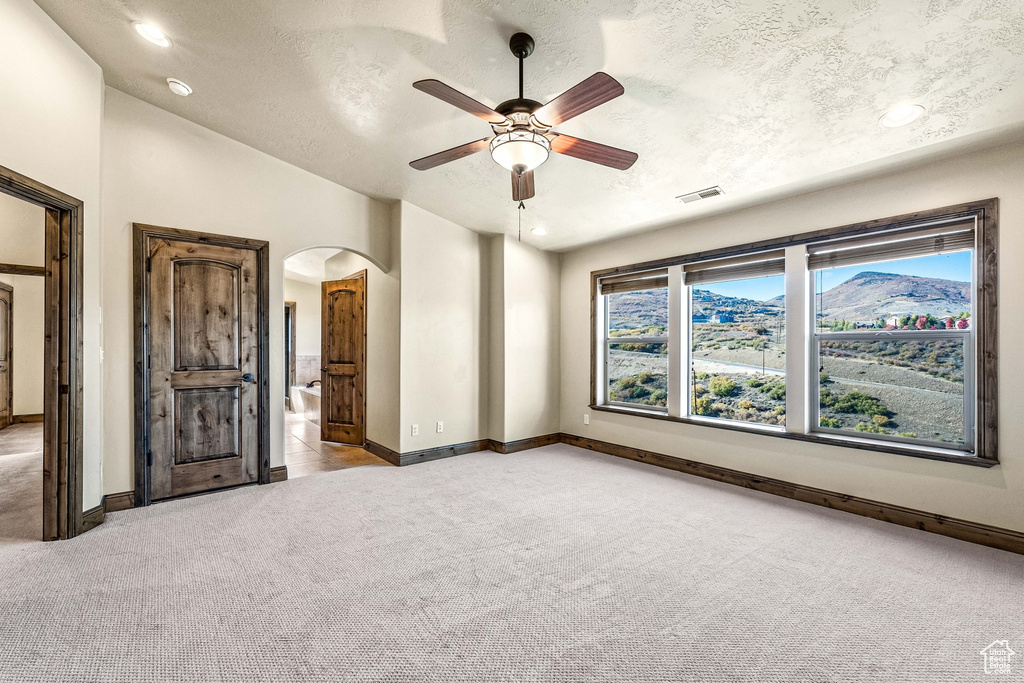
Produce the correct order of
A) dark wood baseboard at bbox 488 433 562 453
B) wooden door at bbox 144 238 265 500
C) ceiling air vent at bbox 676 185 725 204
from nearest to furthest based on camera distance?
1. wooden door at bbox 144 238 265 500
2. ceiling air vent at bbox 676 185 725 204
3. dark wood baseboard at bbox 488 433 562 453

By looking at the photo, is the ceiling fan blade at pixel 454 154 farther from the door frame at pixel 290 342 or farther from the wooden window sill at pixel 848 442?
the door frame at pixel 290 342

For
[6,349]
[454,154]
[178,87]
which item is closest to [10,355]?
[6,349]

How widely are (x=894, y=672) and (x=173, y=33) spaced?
16.0ft

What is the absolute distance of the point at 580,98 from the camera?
2.04 metres

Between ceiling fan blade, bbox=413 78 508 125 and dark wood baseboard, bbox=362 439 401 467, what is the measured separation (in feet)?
11.7

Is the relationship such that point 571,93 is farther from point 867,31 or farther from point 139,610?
point 139,610

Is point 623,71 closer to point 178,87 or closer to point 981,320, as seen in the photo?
point 981,320

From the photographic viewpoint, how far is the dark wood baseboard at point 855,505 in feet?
9.36

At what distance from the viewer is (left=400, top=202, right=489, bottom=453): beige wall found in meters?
4.81

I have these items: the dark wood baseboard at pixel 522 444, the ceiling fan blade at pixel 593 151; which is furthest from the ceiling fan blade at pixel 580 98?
the dark wood baseboard at pixel 522 444

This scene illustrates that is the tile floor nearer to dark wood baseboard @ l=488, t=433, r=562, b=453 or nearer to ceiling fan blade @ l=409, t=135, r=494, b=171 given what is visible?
dark wood baseboard @ l=488, t=433, r=562, b=453

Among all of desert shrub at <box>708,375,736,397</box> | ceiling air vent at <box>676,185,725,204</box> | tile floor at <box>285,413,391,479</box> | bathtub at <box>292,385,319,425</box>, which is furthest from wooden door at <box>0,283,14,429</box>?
desert shrub at <box>708,375,736,397</box>

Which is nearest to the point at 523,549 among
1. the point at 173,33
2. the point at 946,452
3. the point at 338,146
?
the point at 946,452

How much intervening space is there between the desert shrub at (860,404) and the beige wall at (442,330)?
350cm
